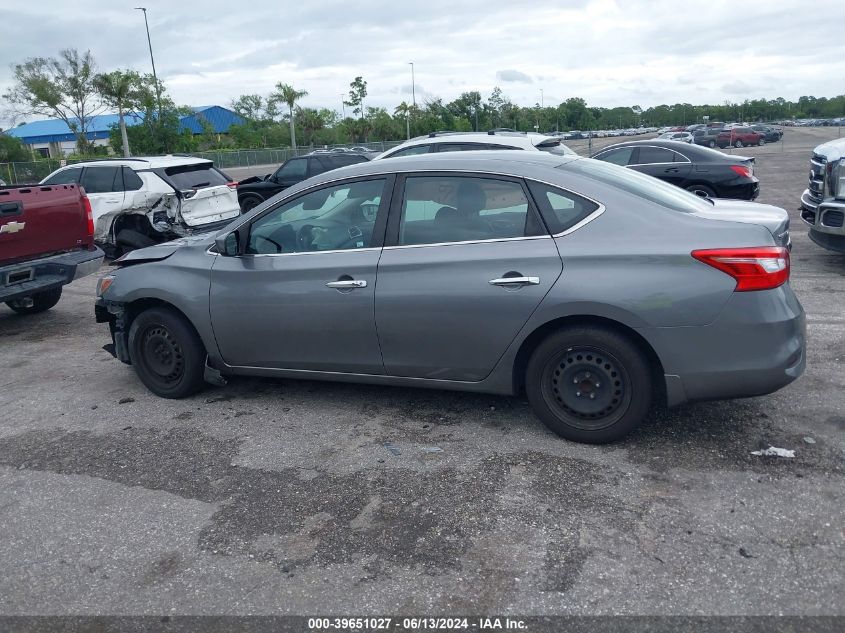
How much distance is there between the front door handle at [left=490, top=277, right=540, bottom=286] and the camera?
4332mm

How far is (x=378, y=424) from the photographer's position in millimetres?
4934

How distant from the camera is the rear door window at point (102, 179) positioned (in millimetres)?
12195

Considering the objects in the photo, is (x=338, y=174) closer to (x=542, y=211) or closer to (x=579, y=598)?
(x=542, y=211)

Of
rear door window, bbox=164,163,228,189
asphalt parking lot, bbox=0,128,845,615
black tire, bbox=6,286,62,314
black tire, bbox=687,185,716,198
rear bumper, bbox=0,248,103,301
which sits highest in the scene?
rear door window, bbox=164,163,228,189

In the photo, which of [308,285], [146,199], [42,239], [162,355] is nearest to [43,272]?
[42,239]

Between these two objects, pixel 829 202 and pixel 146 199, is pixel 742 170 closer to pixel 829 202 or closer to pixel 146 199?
pixel 829 202

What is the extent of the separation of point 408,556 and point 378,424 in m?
1.56

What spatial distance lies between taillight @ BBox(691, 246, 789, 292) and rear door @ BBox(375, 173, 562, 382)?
816 millimetres

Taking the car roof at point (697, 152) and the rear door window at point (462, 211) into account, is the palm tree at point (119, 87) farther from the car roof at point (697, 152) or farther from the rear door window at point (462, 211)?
the rear door window at point (462, 211)

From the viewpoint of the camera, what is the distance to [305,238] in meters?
5.08

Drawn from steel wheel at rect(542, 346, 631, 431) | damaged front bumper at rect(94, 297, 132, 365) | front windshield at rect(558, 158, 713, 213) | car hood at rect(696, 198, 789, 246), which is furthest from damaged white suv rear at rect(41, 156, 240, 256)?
steel wheel at rect(542, 346, 631, 431)

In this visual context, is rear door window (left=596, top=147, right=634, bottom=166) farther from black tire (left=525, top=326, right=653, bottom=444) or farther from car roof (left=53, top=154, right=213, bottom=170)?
black tire (left=525, top=326, right=653, bottom=444)

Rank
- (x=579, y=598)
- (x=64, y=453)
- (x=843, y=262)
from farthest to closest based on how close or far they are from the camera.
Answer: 1. (x=843, y=262)
2. (x=64, y=453)
3. (x=579, y=598)

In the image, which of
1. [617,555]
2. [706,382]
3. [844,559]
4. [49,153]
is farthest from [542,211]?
[49,153]
